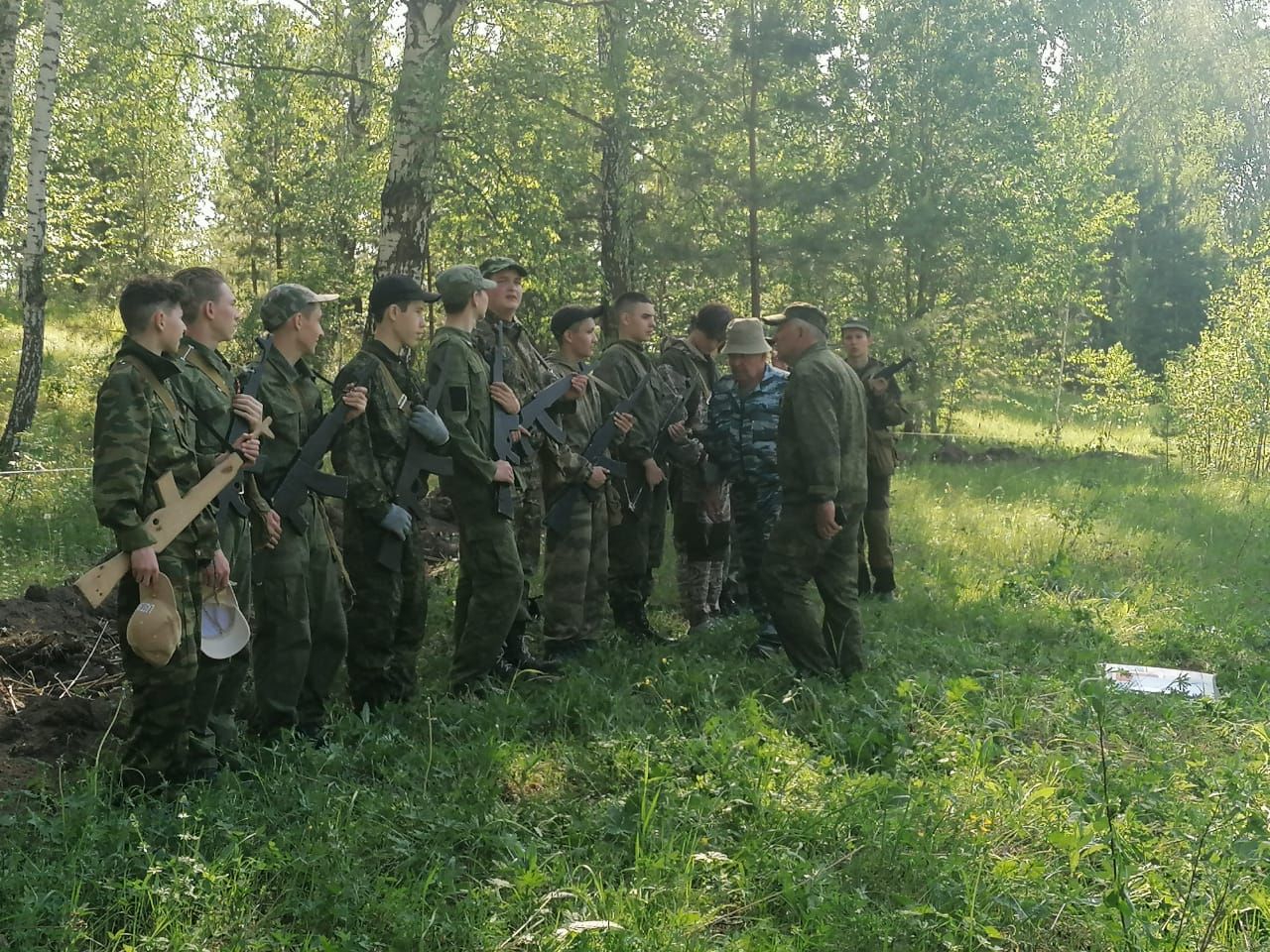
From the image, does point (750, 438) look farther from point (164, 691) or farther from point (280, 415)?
point (164, 691)

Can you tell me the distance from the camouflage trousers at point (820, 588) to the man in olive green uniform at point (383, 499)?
1.93 metres

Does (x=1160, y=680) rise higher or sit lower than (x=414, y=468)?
lower

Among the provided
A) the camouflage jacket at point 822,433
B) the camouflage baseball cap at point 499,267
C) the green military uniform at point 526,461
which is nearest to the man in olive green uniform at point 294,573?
the green military uniform at point 526,461

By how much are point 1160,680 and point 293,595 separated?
16.0 feet

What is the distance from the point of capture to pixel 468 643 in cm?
559

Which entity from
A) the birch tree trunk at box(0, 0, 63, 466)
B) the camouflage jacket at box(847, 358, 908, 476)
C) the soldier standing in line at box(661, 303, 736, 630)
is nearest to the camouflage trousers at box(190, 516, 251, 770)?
the soldier standing in line at box(661, 303, 736, 630)

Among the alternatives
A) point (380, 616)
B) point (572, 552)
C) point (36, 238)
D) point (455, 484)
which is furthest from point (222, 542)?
point (36, 238)

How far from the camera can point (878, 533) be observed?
8.26m

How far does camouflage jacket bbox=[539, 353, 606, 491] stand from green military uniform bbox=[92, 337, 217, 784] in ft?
7.98

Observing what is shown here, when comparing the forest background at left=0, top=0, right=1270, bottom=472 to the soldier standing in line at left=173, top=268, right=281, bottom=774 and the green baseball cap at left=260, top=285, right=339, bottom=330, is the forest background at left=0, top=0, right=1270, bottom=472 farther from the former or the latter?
the soldier standing in line at left=173, top=268, right=281, bottom=774

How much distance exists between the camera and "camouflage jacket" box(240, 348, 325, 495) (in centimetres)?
493

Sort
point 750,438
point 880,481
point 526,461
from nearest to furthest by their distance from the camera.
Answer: point 526,461 < point 750,438 < point 880,481

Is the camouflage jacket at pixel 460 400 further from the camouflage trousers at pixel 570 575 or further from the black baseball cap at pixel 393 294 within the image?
the camouflage trousers at pixel 570 575

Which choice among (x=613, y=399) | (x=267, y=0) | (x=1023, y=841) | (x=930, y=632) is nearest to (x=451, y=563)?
(x=613, y=399)
